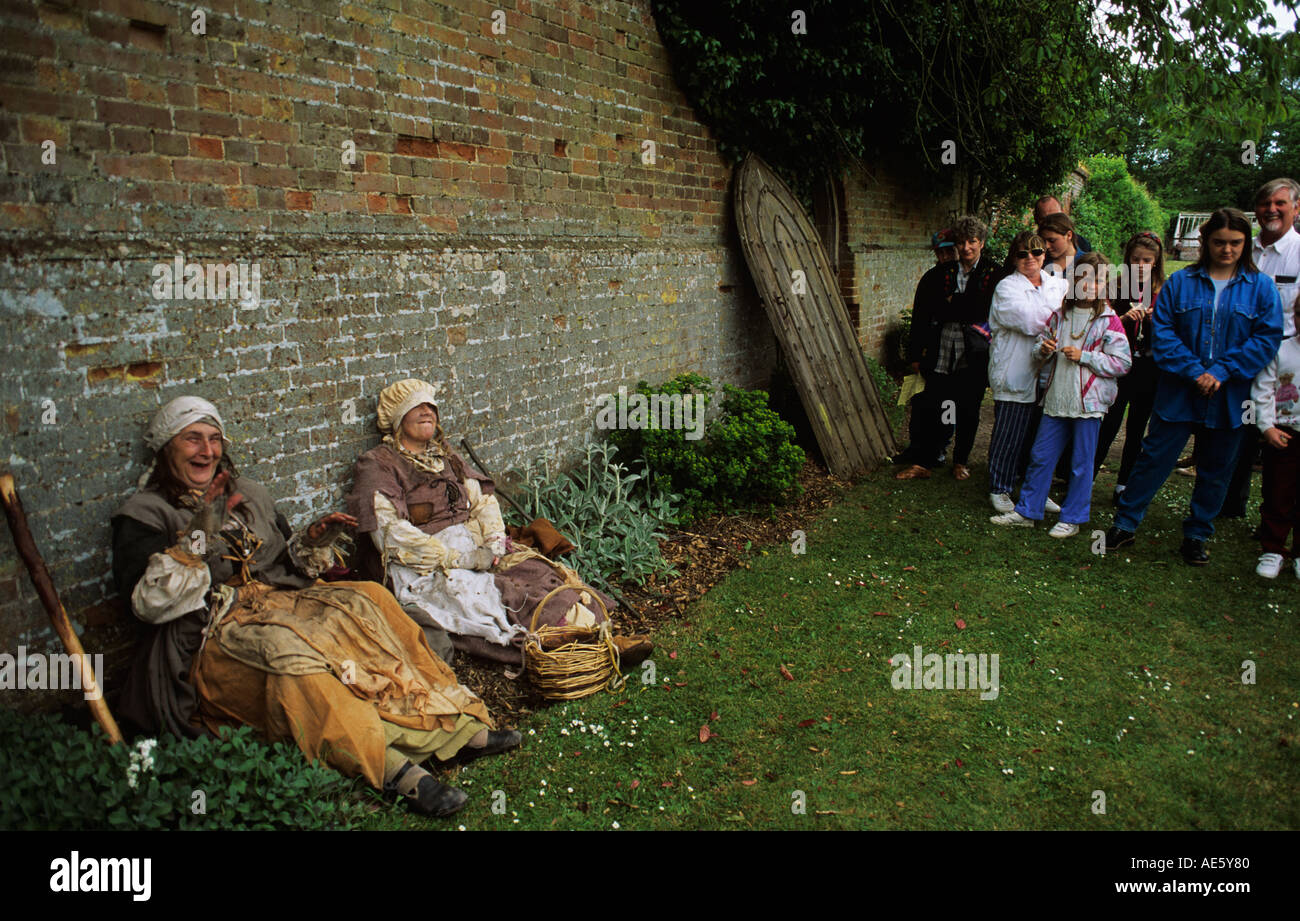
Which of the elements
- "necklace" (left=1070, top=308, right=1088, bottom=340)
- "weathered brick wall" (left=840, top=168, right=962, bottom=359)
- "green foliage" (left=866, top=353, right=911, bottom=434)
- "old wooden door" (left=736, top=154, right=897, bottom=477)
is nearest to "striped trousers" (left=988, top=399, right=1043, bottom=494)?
"necklace" (left=1070, top=308, right=1088, bottom=340)

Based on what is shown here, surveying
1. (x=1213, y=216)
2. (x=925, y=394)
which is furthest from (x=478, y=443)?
(x=1213, y=216)

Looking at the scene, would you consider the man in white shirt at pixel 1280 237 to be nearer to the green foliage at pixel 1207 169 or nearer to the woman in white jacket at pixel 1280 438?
the woman in white jacket at pixel 1280 438

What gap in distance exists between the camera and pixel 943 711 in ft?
12.7

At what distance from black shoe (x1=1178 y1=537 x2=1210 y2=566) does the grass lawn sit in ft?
0.26

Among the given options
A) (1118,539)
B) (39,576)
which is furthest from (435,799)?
(1118,539)

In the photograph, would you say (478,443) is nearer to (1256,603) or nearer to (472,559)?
(472,559)

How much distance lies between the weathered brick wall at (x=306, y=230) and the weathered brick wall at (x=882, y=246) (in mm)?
3767

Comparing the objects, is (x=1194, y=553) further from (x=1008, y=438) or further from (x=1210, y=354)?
(x=1008, y=438)

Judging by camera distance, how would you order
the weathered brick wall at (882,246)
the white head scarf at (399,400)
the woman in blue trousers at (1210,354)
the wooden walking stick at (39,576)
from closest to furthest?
1. the wooden walking stick at (39,576)
2. the white head scarf at (399,400)
3. the woman in blue trousers at (1210,354)
4. the weathered brick wall at (882,246)

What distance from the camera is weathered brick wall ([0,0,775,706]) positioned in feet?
10.0

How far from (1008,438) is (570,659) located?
13.5ft

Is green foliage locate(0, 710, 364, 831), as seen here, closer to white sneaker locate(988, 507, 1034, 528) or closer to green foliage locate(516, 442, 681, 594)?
green foliage locate(516, 442, 681, 594)

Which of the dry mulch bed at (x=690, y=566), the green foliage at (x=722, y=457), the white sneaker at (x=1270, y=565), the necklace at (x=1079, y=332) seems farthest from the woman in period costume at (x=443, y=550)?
the white sneaker at (x=1270, y=565)

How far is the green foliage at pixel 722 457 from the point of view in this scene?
6.19 meters
